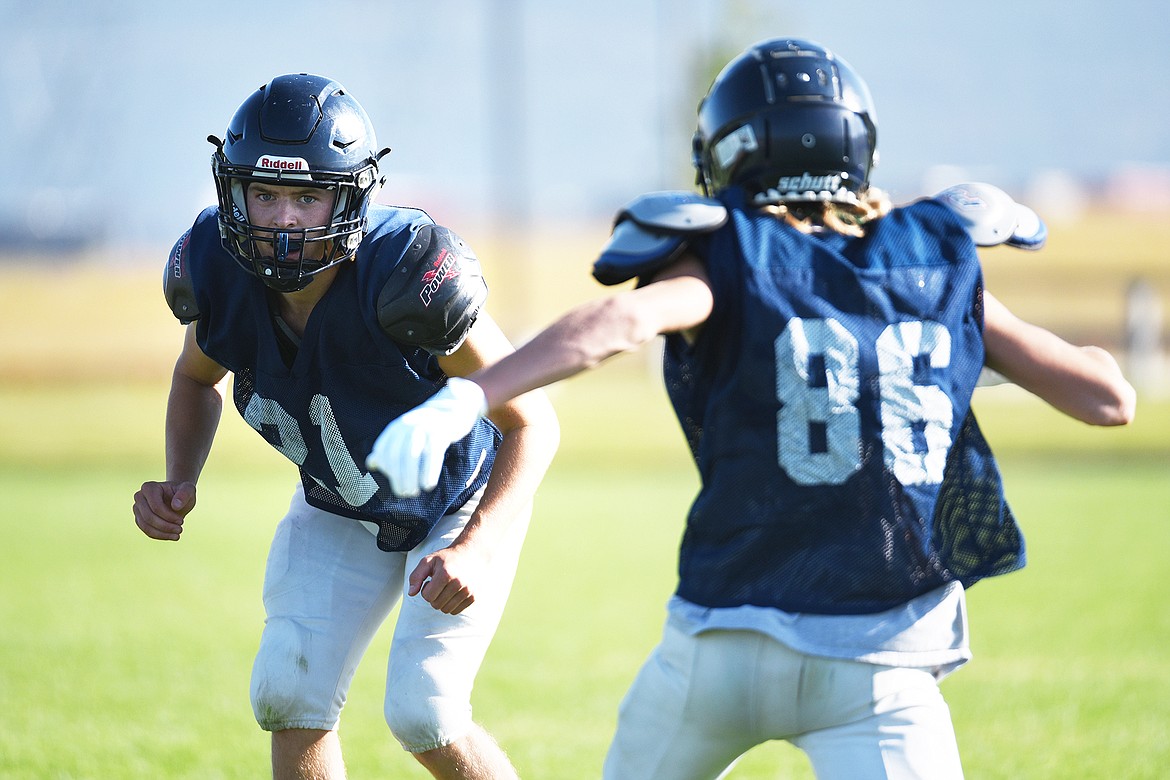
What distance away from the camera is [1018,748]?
15.2 ft

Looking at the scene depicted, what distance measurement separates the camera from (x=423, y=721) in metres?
2.96

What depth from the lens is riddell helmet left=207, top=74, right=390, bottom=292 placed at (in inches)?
122

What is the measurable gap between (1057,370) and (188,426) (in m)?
2.28

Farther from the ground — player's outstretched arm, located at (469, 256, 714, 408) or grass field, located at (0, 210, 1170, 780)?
player's outstretched arm, located at (469, 256, 714, 408)

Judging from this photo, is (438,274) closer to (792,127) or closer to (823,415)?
(792,127)

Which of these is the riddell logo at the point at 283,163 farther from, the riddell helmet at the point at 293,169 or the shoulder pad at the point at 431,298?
the shoulder pad at the point at 431,298

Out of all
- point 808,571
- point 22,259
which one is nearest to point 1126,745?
point 808,571

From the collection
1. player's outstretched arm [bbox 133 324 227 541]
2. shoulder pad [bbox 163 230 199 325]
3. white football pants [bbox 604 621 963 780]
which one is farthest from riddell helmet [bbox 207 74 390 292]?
white football pants [bbox 604 621 963 780]

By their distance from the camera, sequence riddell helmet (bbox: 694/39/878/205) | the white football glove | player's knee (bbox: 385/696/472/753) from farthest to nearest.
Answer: player's knee (bbox: 385/696/472/753) → riddell helmet (bbox: 694/39/878/205) → the white football glove

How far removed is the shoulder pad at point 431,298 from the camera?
9.86ft

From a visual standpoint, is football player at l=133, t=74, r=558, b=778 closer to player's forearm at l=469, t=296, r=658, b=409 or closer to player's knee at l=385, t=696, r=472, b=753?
player's knee at l=385, t=696, r=472, b=753

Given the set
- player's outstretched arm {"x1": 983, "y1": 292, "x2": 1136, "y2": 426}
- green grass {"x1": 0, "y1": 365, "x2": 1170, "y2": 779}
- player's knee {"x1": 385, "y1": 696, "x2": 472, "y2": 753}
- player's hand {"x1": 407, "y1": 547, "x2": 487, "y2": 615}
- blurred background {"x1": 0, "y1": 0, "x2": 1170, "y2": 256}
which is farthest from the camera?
blurred background {"x1": 0, "y1": 0, "x2": 1170, "y2": 256}

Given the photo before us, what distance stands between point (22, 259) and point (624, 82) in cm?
5941

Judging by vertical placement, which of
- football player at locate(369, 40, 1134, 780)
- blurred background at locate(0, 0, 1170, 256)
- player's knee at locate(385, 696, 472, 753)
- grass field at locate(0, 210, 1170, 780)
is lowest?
blurred background at locate(0, 0, 1170, 256)
